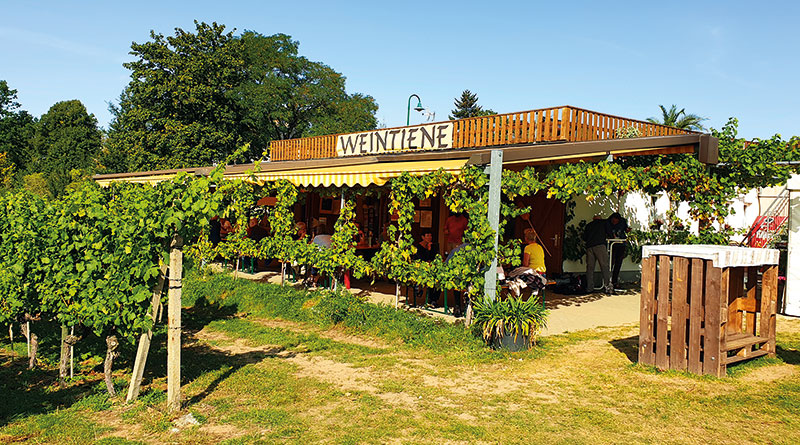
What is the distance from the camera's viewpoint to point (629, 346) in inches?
302

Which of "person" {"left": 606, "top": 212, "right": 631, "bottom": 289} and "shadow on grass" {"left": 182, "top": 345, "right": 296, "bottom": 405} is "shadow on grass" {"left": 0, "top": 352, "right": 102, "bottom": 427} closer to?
"shadow on grass" {"left": 182, "top": 345, "right": 296, "bottom": 405}

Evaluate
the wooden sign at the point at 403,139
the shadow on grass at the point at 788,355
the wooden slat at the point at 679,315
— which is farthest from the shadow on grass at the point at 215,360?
the wooden sign at the point at 403,139

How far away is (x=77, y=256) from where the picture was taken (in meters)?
6.12

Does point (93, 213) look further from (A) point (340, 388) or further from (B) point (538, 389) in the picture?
(B) point (538, 389)

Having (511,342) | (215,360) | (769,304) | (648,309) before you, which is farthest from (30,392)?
(769,304)

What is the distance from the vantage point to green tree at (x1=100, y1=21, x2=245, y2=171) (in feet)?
108

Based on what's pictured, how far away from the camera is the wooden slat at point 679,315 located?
6.28 meters

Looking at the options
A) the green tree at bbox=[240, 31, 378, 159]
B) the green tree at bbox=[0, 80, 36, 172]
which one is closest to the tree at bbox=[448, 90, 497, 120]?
the green tree at bbox=[240, 31, 378, 159]

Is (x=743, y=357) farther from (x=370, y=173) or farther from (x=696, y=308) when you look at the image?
(x=370, y=173)

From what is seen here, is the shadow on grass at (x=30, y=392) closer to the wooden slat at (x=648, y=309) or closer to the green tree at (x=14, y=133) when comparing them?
the wooden slat at (x=648, y=309)

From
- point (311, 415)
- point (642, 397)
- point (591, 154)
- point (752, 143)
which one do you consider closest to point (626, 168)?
point (591, 154)

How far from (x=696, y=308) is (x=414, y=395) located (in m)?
3.12

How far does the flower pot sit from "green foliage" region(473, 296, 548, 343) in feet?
0.06

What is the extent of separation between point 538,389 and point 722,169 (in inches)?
262
